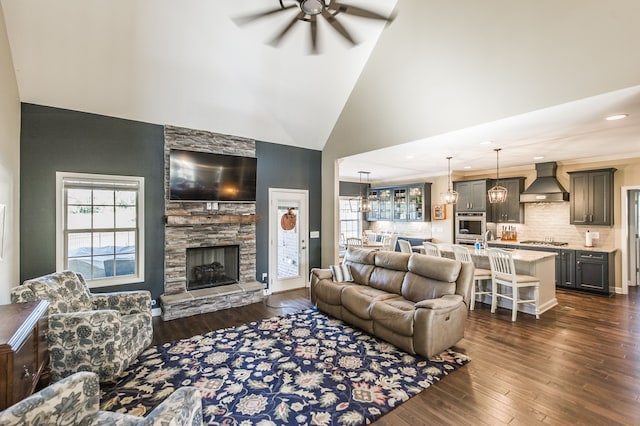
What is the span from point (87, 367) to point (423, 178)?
8547 millimetres

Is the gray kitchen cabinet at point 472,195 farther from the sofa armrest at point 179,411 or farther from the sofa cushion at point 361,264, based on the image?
the sofa armrest at point 179,411

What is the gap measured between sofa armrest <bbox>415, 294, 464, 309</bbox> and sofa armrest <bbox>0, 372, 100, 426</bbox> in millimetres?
2792

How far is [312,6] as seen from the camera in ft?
8.73

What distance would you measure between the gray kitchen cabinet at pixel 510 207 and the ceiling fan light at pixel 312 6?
6.53 m

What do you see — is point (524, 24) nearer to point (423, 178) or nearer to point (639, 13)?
point (639, 13)

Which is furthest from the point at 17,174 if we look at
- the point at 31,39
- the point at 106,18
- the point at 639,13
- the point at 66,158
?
the point at 639,13

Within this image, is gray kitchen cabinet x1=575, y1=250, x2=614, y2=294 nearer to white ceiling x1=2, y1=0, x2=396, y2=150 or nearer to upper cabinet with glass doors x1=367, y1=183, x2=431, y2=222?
upper cabinet with glass doors x1=367, y1=183, x2=431, y2=222

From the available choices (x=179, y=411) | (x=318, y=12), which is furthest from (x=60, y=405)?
(x=318, y=12)

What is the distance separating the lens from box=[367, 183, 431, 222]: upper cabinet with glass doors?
8.73 m

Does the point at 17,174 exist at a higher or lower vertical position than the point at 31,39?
lower

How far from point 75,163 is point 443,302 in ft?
16.5

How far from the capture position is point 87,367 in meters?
2.61

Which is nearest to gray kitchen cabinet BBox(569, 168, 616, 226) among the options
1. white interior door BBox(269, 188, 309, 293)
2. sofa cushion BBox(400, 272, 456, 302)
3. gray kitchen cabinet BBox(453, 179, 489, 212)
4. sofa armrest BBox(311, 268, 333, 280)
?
gray kitchen cabinet BBox(453, 179, 489, 212)

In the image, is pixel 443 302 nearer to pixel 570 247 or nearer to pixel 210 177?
pixel 210 177
